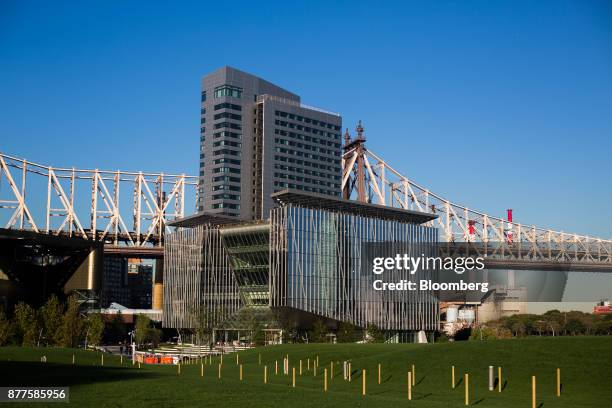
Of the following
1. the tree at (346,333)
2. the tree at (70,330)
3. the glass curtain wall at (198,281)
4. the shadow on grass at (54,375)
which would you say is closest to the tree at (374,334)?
the tree at (346,333)

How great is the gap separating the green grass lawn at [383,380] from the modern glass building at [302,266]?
68153mm

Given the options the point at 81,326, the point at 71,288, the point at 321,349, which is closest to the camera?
the point at 321,349

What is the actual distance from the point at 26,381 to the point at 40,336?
223 ft

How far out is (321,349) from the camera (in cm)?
8644

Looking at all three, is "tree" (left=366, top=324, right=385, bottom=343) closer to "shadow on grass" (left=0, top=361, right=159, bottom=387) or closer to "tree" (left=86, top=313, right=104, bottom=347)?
"tree" (left=86, top=313, right=104, bottom=347)

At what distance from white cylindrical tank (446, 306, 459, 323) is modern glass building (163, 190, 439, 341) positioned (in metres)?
9.90

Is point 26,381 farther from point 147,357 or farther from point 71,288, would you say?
point 71,288

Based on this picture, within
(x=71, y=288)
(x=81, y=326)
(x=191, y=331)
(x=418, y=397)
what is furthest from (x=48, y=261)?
(x=418, y=397)

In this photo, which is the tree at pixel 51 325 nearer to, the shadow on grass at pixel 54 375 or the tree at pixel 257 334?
the tree at pixel 257 334

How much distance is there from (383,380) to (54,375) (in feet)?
80.6

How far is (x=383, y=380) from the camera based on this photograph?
63.0 meters

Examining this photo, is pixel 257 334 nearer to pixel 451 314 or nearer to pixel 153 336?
pixel 153 336

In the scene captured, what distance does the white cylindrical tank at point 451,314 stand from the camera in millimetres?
180875

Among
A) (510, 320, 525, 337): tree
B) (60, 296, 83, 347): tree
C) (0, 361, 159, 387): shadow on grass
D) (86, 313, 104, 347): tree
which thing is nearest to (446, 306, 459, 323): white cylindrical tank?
(510, 320, 525, 337): tree
